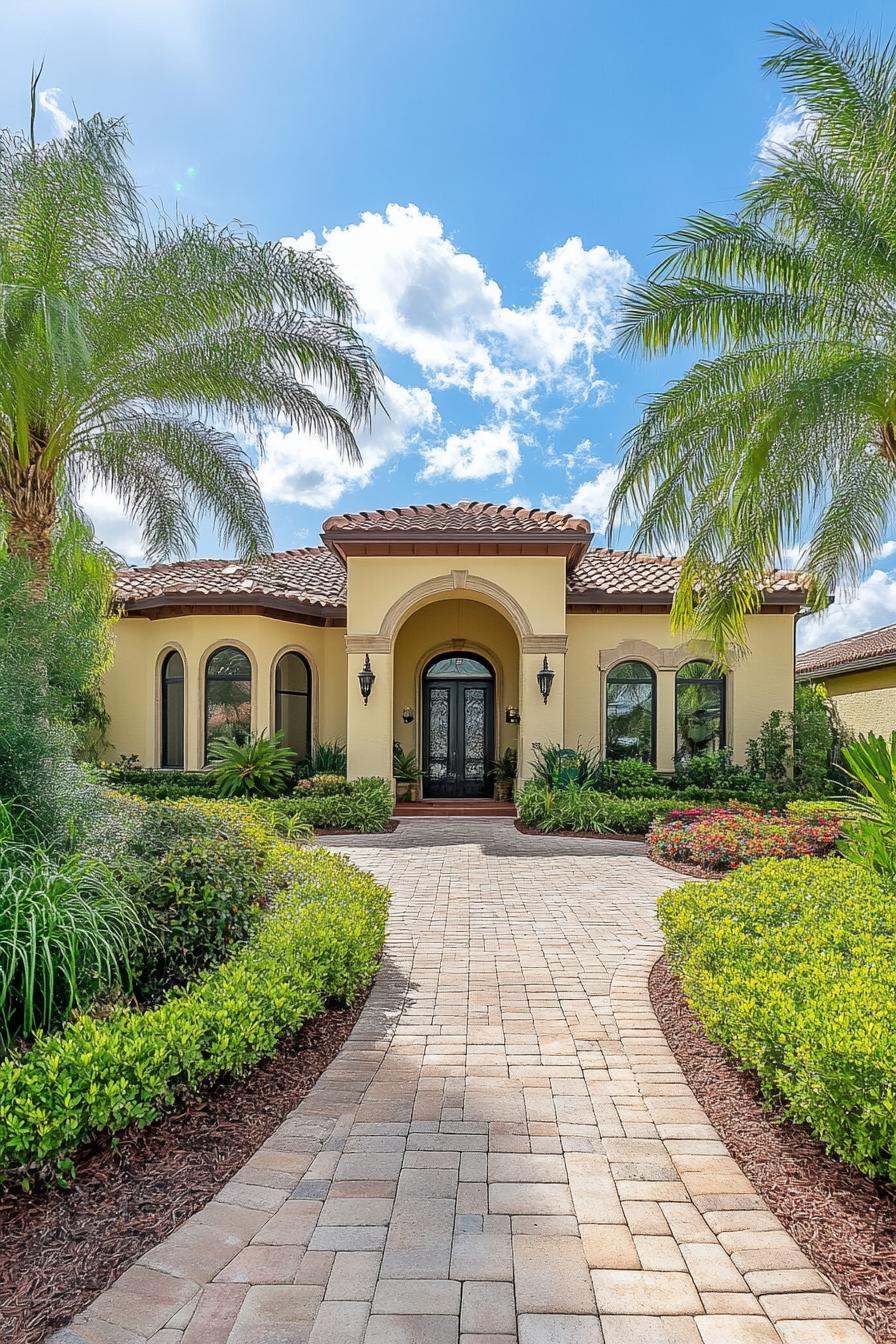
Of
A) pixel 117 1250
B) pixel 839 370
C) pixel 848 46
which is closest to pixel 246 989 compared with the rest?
pixel 117 1250

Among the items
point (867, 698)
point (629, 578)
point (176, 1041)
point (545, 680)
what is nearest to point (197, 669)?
point (545, 680)

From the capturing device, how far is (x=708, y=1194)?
285 centimetres

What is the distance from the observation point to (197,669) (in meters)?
14.8

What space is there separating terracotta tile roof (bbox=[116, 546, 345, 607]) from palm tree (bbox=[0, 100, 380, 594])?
14.0 feet

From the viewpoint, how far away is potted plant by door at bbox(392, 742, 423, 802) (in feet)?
50.9

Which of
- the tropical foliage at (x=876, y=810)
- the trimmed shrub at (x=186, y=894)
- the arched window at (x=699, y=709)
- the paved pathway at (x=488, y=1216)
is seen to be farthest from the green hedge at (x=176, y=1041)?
the arched window at (x=699, y=709)

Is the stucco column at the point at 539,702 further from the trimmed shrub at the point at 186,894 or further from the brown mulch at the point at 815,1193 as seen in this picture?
the brown mulch at the point at 815,1193

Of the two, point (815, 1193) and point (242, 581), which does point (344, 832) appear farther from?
point (815, 1193)

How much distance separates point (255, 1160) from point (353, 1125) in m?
0.48

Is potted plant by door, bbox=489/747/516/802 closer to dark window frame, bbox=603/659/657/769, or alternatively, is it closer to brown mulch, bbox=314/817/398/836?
dark window frame, bbox=603/659/657/769

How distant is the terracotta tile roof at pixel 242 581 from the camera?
14.5 m

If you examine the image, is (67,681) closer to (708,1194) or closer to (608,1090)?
(608,1090)

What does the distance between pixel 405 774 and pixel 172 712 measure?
5.38m

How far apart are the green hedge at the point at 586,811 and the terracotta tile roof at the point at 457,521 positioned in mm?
4978
